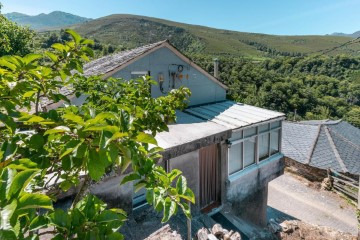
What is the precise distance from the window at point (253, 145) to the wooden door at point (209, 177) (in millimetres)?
734

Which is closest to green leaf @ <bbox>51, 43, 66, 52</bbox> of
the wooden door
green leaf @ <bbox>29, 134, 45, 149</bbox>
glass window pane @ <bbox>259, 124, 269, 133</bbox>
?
green leaf @ <bbox>29, 134, 45, 149</bbox>

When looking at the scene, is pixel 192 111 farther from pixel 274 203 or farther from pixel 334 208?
pixel 334 208

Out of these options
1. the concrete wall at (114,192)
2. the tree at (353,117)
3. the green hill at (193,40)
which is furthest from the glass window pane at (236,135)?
the green hill at (193,40)

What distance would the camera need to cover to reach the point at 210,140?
8.91 metres

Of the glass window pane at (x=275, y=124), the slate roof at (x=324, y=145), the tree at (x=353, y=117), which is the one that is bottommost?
the tree at (x=353, y=117)

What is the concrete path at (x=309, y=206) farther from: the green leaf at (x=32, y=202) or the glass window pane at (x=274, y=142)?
the green leaf at (x=32, y=202)

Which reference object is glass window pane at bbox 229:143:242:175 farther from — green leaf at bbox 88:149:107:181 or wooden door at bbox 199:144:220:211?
green leaf at bbox 88:149:107:181

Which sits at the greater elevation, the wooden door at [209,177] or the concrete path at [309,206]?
the wooden door at [209,177]

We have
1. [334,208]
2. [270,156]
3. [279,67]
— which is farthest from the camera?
[279,67]

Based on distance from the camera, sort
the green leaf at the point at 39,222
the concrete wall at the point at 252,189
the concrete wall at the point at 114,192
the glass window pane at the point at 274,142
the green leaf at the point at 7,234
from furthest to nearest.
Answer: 1. the glass window pane at the point at 274,142
2. the concrete wall at the point at 252,189
3. the concrete wall at the point at 114,192
4. the green leaf at the point at 39,222
5. the green leaf at the point at 7,234

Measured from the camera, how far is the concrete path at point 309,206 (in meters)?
17.5

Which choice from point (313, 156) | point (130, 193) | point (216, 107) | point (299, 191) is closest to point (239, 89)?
point (313, 156)

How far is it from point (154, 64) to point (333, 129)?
26.8 metres

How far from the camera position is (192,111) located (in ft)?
40.4
